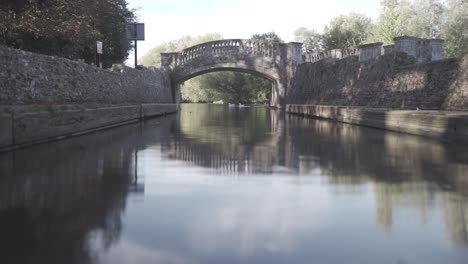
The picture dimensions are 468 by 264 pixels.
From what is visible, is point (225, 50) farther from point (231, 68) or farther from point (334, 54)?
point (334, 54)

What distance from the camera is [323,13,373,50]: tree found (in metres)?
64.2

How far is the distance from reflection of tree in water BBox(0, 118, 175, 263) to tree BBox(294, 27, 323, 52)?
235 feet

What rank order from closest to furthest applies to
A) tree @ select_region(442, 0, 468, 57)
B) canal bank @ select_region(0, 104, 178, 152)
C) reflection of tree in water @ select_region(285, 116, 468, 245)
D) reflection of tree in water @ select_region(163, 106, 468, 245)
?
1. reflection of tree in water @ select_region(285, 116, 468, 245)
2. reflection of tree in water @ select_region(163, 106, 468, 245)
3. canal bank @ select_region(0, 104, 178, 152)
4. tree @ select_region(442, 0, 468, 57)

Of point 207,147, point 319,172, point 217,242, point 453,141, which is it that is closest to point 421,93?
point 453,141

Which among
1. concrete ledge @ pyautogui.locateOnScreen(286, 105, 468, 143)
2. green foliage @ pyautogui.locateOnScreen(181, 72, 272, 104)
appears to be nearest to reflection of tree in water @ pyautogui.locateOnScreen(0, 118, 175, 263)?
concrete ledge @ pyautogui.locateOnScreen(286, 105, 468, 143)

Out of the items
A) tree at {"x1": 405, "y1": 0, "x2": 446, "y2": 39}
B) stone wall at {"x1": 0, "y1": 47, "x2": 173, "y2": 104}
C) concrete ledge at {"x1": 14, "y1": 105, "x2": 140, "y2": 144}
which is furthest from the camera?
tree at {"x1": 405, "y1": 0, "x2": 446, "y2": 39}

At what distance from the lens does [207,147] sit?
10.4 m

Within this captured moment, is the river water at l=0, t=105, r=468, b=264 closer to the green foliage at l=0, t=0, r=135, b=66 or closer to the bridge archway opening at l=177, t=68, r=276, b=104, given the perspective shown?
the green foliage at l=0, t=0, r=135, b=66

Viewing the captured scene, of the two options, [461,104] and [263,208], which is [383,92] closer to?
[461,104]

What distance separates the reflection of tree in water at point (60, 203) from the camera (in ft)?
11.0

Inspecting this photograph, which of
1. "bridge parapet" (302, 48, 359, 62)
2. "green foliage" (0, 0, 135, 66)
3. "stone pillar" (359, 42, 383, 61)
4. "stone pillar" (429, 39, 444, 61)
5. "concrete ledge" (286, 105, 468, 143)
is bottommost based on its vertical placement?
"concrete ledge" (286, 105, 468, 143)

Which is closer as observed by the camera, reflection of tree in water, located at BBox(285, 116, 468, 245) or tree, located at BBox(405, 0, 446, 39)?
reflection of tree in water, located at BBox(285, 116, 468, 245)

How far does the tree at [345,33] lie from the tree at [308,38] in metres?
8.66

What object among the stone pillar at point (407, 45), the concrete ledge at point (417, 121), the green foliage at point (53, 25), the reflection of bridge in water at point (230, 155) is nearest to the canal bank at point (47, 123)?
the reflection of bridge in water at point (230, 155)
